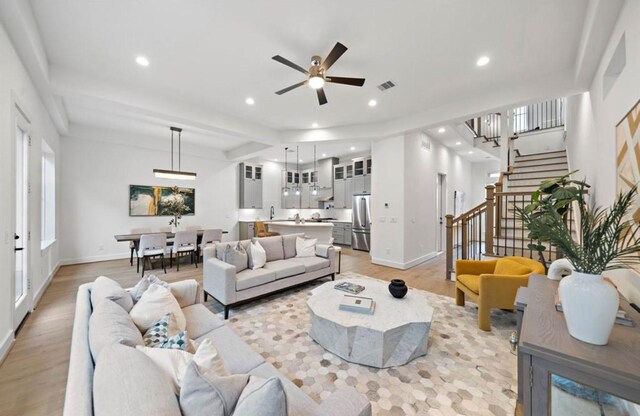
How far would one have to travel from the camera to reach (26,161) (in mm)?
3041

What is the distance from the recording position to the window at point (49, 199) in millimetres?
4645

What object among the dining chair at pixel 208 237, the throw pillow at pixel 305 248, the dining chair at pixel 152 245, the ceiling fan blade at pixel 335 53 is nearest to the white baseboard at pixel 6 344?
the dining chair at pixel 152 245

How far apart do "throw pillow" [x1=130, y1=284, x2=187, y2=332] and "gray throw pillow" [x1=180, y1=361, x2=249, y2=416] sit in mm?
967

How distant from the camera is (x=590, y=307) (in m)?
1.02

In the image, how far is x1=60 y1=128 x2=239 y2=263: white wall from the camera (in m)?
5.45

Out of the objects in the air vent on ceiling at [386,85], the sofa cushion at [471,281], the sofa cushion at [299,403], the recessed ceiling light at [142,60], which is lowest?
the sofa cushion at [471,281]

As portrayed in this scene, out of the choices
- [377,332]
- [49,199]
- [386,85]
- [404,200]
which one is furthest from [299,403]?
[49,199]

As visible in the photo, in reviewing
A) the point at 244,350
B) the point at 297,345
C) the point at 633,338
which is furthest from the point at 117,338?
the point at 633,338

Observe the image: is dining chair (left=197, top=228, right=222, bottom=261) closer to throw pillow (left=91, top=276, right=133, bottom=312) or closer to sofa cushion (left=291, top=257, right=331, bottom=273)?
sofa cushion (left=291, top=257, right=331, bottom=273)

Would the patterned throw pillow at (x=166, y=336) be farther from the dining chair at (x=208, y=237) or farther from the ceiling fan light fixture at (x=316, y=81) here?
the dining chair at (x=208, y=237)

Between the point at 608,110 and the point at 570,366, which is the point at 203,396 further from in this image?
the point at 608,110

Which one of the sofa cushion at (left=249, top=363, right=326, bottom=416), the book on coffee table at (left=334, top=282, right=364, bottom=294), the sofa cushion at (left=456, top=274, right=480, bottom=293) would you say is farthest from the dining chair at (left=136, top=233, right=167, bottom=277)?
the sofa cushion at (left=456, top=274, right=480, bottom=293)

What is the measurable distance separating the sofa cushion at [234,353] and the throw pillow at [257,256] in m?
1.68

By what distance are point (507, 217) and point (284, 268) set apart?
453 centimetres
